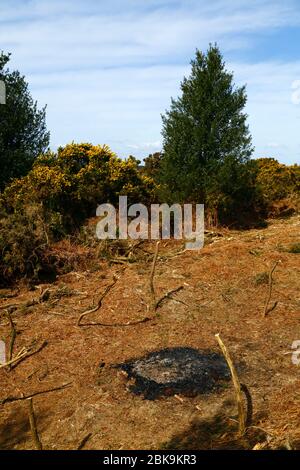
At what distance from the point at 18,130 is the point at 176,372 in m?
12.2

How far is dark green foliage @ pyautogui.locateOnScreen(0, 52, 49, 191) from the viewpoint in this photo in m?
15.7

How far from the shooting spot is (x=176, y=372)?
6.76 m

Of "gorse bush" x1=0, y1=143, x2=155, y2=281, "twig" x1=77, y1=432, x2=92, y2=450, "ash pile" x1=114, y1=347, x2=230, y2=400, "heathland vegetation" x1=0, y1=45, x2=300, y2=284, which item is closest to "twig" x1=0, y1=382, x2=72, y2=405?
"ash pile" x1=114, y1=347, x2=230, y2=400

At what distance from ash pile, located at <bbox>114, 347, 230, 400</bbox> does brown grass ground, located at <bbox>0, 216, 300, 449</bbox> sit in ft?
0.61

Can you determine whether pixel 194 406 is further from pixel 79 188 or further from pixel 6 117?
pixel 6 117

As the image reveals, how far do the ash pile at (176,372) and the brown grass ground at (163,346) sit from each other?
0.19 m

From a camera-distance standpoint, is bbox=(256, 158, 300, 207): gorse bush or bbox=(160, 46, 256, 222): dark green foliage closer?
bbox=(160, 46, 256, 222): dark green foliage

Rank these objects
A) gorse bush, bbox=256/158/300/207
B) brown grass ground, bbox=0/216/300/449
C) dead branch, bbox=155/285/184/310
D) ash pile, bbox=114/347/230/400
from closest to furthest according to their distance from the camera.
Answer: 1. brown grass ground, bbox=0/216/300/449
2. ash pile, bbox=114/347/230/400
3. dead branch, bbox=155/285/184/310
4. gorse bush, bbox=256/158/300/207

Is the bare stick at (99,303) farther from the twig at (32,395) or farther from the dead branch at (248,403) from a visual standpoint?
the dead branch at (248,403)

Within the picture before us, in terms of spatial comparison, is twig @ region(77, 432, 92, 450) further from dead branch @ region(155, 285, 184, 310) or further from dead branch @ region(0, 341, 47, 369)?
dead branch @ region(155, 285, 184, 310)

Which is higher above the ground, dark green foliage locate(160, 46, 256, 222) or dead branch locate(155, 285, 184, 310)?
dark green foliage locate(160, 46, 256, 222)

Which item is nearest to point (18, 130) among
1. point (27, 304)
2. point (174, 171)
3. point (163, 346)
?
point (174, 171)
